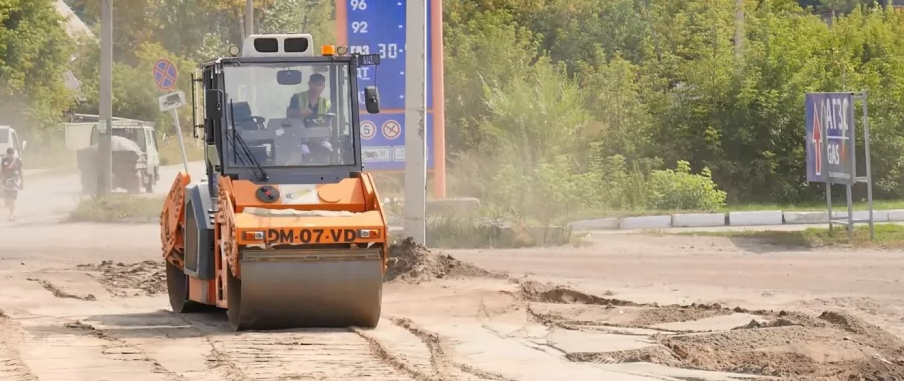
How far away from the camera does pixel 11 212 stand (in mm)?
29688

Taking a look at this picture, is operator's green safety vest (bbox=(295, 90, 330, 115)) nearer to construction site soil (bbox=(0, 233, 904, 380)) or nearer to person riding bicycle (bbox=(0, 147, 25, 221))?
construction site soil (bbox=(0, 233, 904, 380))

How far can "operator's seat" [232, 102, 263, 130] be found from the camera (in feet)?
41.8

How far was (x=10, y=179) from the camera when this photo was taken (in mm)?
29922

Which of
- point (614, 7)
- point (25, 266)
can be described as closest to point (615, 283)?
point (25, 266)

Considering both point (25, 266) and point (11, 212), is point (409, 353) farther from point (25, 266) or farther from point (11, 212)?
point (11, 212)

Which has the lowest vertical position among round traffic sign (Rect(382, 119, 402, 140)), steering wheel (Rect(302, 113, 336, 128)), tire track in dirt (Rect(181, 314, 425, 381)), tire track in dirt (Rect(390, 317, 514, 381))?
tire track in dirt (Rect(390, 317, 514, 381))

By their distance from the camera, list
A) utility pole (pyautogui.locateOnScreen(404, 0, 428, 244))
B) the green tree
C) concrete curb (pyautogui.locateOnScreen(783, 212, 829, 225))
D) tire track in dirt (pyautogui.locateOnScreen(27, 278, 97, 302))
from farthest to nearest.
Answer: the green tree, concrete curb (pyautogui.locateOnScreen(783, 212, 829, 225)), utility pole (pyautogui.locateOnScreen(404, 0, 428, 244)), tire track in dirt (pyautogui.locateOnScreen(27, 278, 97, 302))

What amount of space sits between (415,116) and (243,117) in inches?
213

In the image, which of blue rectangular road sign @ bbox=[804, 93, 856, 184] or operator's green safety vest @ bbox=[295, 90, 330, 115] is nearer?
operator's green safety vest @ bbox=[295, 90, 330, 115]

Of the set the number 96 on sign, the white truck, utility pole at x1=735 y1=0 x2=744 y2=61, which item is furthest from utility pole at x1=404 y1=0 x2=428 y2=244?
the white truck

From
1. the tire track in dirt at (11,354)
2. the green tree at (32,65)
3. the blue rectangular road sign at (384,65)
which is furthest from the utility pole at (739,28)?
the green tree at (32,65)

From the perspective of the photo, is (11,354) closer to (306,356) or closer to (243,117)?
(306,356)

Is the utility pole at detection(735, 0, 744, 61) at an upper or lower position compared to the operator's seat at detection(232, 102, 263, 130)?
upper

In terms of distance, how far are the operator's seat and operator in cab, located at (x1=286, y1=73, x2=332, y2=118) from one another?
33 cm
